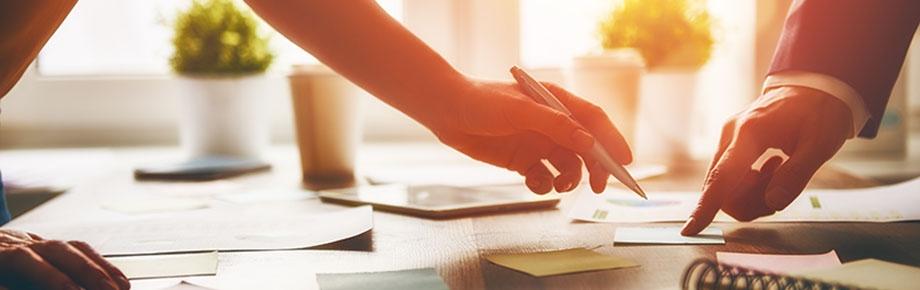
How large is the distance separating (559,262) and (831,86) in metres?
0.43

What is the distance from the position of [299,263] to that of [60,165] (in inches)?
44.2

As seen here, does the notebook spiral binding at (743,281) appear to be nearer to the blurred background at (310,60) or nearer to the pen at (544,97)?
the pen at (544,97)

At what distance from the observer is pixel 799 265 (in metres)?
0.84

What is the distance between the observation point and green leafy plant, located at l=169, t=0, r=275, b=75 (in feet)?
5.75

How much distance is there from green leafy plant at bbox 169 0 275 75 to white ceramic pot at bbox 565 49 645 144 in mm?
565

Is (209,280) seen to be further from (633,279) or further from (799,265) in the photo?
(799,265)

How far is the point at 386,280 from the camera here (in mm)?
801

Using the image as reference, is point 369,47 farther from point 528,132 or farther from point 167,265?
point 167,265

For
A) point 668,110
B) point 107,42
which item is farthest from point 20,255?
point 107,42

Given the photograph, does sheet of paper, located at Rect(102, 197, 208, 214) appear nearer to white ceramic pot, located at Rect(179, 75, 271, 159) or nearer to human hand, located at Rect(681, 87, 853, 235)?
white ceramic pot, located at Rect(179, 75, 271, 159)

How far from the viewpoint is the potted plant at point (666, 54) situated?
1.78 metres

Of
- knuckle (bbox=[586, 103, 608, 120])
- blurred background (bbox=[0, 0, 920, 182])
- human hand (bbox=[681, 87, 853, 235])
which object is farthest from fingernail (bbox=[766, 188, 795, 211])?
blurred background (bbox=[0, 0, 920, 182])

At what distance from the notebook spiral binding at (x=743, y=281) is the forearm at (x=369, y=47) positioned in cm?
44

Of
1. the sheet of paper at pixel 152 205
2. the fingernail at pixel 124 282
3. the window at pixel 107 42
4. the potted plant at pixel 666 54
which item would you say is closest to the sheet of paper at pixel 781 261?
the fingernail at pixel 124 282
